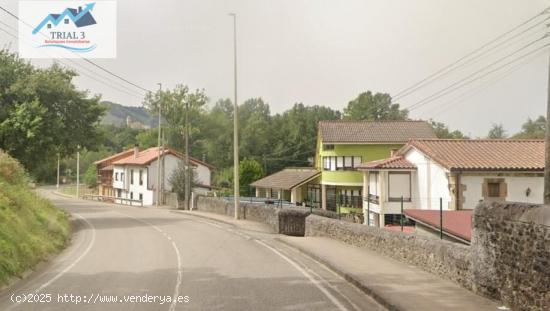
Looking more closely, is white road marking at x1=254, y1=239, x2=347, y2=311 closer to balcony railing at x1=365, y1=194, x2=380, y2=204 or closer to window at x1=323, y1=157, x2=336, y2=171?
balcony railing at x1=365, y1=194, x2=380, y2=204

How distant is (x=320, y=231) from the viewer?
904 inches

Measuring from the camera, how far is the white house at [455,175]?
27.5 meters

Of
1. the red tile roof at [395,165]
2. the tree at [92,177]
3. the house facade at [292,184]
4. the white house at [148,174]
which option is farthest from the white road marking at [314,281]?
the tree at [92,177]

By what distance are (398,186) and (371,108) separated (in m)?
62.2

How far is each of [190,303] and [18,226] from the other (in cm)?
1009

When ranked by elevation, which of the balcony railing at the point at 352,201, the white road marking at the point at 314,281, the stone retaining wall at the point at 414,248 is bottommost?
the white road marking at the point at 314,281

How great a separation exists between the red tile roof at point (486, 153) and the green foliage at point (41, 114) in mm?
19963

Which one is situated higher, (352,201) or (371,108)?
(371,108)

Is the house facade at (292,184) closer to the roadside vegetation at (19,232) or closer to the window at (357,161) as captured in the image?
the window at (357,161)

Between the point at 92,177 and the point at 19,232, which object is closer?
the point at 19,232

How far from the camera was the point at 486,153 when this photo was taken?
96.6 feet

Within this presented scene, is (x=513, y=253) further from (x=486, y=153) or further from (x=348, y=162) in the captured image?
(x=348, y=162)

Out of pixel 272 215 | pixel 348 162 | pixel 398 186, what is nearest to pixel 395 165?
pixel 398 186

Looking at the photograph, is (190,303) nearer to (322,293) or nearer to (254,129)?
(322,293)
